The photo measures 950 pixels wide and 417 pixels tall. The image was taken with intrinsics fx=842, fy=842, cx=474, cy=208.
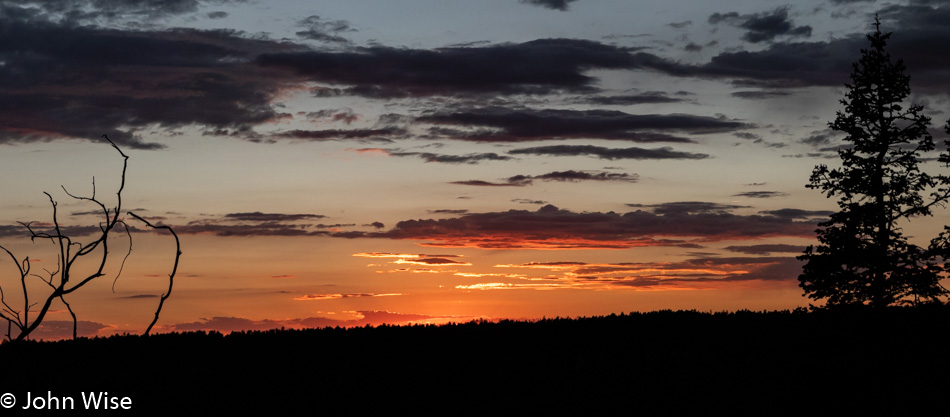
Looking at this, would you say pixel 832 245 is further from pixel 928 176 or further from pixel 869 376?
pixel 869 376

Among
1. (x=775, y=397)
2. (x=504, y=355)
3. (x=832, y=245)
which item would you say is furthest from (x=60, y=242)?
(x=832, y=245)

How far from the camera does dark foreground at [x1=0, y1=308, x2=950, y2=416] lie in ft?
46.3

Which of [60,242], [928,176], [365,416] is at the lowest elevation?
[365,416]

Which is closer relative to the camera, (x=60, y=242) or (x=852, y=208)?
(x=60, y=242)

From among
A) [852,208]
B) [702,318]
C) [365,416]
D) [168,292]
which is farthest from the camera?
[852,208]

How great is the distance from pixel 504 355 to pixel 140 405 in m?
6.93

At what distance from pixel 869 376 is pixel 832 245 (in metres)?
19.5

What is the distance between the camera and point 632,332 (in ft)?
63.6

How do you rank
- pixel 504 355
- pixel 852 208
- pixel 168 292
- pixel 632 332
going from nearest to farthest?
pixel 168 292
pixel 504 355
pixel 632 332
pixel 852 208

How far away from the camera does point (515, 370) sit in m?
16.0

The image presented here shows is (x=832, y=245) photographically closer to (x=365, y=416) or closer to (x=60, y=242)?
(x=365, y=416)

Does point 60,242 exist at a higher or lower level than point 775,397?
higher

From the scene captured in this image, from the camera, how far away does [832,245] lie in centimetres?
3400

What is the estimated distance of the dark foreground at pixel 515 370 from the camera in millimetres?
14102
